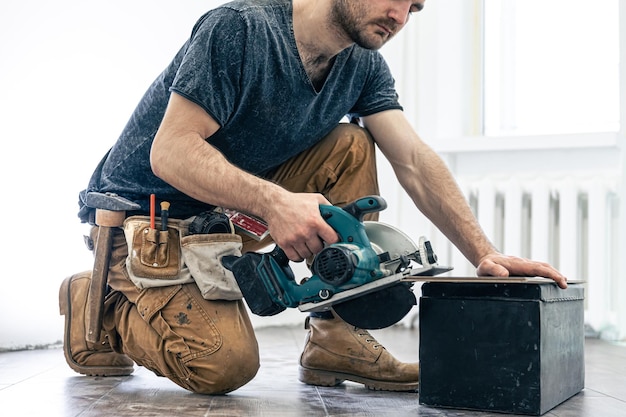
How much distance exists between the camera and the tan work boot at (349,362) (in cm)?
170

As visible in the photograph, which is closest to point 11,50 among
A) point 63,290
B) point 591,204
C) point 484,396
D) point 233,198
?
point 63,290

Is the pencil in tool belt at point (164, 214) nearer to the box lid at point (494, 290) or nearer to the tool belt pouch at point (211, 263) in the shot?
the tool belt pouch at point (211, 263)

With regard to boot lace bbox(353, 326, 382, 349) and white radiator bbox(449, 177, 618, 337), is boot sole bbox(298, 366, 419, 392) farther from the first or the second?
white radiator bbox(449, 177, 618, 337)

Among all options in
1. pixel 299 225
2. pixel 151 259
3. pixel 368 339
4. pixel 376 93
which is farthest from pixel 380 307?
pixel 376 93

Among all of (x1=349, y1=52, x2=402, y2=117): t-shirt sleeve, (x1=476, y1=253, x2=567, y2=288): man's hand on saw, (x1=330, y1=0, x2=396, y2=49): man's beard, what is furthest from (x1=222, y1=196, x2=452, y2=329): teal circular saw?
(x1=349, y1=52, x2=402, y2=117): t-shirt sleeve

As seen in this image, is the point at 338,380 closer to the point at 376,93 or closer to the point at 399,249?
the point at 399,249

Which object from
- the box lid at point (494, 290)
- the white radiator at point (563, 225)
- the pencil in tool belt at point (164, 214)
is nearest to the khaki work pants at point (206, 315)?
the pencil in tool belt at point (164, 214)

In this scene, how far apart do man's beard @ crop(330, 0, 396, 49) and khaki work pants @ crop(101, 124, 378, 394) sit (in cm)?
31

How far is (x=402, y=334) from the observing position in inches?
129

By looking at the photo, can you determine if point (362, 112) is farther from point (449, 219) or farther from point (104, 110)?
point (104, 110)

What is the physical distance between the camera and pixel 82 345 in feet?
6.19

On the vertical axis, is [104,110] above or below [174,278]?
above

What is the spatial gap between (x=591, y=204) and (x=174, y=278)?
80.9 inches

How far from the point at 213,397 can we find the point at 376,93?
34.4 inches
